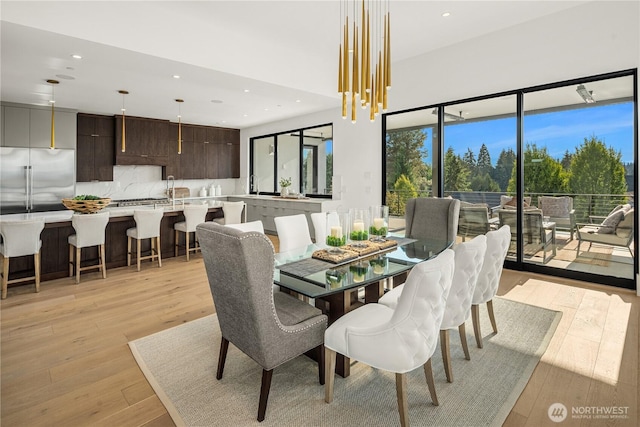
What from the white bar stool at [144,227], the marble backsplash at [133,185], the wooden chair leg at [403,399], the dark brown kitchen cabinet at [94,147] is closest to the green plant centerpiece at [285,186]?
the marble backsplash at [133,185]

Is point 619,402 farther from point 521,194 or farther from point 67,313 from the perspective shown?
point 67,313

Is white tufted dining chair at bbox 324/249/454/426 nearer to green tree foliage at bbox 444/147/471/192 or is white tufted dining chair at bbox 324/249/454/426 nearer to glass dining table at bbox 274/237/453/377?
glass dining table at bbox 274/237/453/377

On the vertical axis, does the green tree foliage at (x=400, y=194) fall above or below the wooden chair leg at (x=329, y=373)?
above

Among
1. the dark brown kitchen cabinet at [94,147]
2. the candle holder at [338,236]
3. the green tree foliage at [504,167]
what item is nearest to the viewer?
the candle holder at [338,236]

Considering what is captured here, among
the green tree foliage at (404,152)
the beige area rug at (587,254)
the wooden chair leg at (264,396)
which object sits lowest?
the wooden chair leg at (264,396)

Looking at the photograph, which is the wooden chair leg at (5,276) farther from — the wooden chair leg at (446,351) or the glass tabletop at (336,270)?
the wooden chair leg at (446,351)

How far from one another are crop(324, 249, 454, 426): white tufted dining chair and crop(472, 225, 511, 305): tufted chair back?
2.70 ft

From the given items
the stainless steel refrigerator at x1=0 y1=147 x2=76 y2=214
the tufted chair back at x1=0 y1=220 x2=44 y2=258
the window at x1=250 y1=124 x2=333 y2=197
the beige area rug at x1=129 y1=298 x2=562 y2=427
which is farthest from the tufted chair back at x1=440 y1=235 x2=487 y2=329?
the stainless steel refrigerator at x1=0 y1=147 x2=76 y2=214

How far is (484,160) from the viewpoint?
477cm

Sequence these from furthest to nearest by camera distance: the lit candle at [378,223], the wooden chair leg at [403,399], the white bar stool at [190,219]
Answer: the white bar stool at [190,219] < the lit candle at [378,223] < the wooden chair leg at [403,399]

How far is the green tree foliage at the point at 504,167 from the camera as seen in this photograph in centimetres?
452

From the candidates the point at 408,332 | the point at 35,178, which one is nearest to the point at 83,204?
the point at 35,178

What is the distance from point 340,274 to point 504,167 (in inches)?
139
